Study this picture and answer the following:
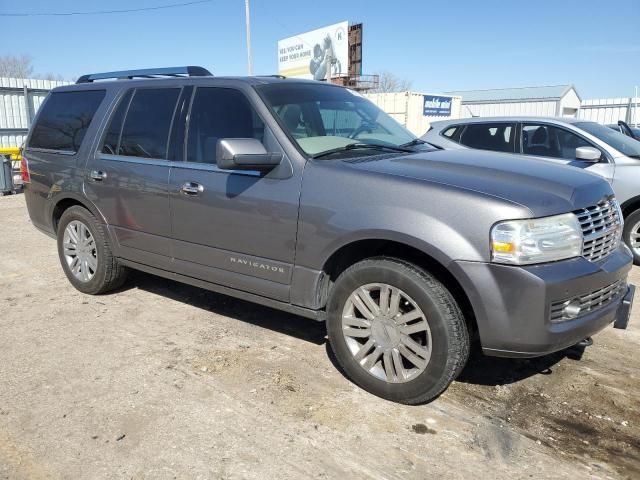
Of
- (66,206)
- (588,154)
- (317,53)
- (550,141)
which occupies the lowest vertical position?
(66,206)

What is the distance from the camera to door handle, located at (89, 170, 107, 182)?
4473mm

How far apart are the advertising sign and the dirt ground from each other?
2579 centimetres

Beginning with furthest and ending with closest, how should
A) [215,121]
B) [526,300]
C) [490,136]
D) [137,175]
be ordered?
[490,136] → [137,175] → [215,121] → [526,300]

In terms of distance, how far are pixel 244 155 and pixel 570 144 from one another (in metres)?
4.99

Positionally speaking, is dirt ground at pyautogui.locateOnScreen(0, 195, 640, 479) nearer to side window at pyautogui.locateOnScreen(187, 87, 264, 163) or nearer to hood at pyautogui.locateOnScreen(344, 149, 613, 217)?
hood at pyautogui.locateOnScreen(344, 149, 613, 217)

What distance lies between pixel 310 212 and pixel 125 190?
1.88 metres

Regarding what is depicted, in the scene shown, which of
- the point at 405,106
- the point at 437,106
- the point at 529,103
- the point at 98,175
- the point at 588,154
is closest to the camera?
the point at 98,175

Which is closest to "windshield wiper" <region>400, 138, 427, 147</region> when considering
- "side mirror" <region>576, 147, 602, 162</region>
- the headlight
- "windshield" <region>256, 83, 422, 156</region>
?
"windshield" <region>256, 83, 422, 156</region>

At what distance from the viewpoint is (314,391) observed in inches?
129

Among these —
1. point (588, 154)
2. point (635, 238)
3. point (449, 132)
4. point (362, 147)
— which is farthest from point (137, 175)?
point (635, 238)

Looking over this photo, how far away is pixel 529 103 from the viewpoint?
4241 centimetres

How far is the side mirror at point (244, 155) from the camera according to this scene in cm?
320

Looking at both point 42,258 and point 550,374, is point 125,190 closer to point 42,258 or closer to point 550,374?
point 42,258

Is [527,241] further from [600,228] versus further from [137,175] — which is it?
[137,175]
